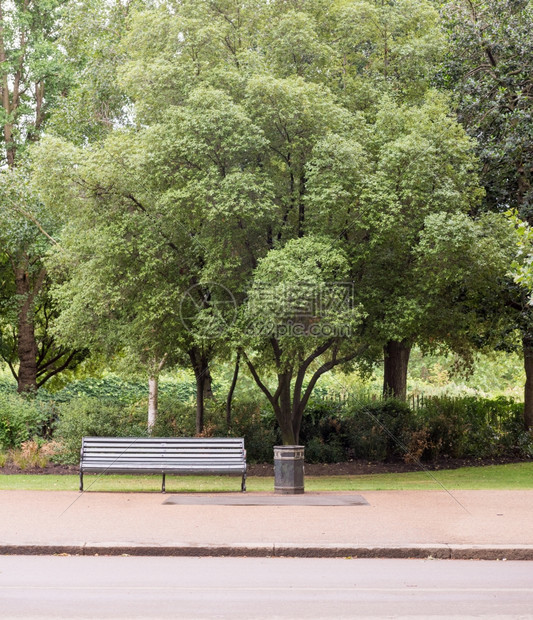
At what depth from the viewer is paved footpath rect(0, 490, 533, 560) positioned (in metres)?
9.46

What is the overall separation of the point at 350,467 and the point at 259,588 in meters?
14.8

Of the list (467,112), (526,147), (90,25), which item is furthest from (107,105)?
(526,147)

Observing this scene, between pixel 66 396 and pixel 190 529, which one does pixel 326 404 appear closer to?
pixel 66 396

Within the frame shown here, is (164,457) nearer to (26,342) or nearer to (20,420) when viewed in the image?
(20,420)

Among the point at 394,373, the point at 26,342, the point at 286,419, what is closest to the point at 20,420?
the point at 26,342

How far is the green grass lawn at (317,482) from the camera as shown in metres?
16.6

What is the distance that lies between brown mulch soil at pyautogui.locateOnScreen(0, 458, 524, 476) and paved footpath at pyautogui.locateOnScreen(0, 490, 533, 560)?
598 centimetres

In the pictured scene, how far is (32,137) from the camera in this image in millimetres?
32594

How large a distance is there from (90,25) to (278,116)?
→ 477 inches

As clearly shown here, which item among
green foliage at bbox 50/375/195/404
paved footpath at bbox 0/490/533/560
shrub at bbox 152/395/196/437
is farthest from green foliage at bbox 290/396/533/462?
paved footpath at bbox 0/490/533/560

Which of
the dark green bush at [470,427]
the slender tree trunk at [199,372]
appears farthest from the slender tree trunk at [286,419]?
the dark green bush at [470,427]

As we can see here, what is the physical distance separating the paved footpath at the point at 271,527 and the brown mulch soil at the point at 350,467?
5980mm

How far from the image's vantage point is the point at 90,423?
71.9 ft

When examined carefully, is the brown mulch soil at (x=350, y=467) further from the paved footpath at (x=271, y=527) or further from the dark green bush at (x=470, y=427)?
the paved footpath at (x=271, y=527)
